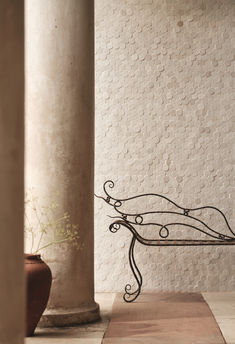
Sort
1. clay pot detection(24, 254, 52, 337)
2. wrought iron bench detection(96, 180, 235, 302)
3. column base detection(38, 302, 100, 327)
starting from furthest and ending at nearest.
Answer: wrought iron bench detection(96, 180, 235, 302)
column base detection(38, 302, 100, 327)
clay pot detection(24, 254, 52, 337)

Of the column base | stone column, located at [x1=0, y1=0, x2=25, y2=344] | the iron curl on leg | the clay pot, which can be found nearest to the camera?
stone column, located at [x1=0, y1=0, x2=25, y2=344]

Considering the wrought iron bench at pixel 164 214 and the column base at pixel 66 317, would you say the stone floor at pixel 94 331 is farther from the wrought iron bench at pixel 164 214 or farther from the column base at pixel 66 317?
the wrought iron bench at pixel 164 214

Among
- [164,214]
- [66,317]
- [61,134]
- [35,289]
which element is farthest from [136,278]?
[35,289]

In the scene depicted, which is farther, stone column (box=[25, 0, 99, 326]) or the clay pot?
stone column (box=[25, 0, 99, 326])

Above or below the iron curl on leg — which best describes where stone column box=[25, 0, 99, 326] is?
above

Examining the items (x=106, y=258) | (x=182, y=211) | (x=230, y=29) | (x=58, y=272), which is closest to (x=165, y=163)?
(x=182, y=211)

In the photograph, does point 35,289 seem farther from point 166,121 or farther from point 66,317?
point 166,121

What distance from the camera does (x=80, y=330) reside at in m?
4.53

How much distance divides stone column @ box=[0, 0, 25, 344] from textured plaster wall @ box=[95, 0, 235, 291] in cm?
455

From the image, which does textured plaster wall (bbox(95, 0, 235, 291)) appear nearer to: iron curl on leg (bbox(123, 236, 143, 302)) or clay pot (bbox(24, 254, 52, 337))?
iron curl on leg (bbox(123, 236, 143, 302))

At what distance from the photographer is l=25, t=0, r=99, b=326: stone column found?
4730 mm

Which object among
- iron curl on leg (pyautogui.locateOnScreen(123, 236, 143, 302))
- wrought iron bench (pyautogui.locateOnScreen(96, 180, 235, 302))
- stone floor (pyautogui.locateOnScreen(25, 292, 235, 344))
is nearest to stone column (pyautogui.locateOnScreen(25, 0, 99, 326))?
stone floor (pyautogui.locateOnScreen(25, 292, 235, 344))

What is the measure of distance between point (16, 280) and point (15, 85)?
1.96 feet

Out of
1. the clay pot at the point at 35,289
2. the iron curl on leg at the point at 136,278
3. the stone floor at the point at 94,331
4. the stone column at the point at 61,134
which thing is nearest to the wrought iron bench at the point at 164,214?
the iron curl on leg at the point at 136,278
